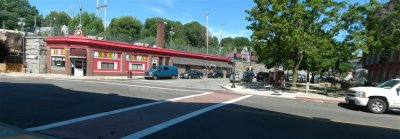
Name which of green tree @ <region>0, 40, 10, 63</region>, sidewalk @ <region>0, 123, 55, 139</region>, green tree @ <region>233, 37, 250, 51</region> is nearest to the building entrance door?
green tree @ <region>0, 40, 10, 63</region>

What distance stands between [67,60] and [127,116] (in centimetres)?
3474

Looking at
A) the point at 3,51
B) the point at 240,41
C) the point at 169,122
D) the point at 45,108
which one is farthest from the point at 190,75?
the point at 240,41

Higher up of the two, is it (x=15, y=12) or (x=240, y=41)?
(x=15, y=12)

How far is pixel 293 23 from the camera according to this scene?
27969mm

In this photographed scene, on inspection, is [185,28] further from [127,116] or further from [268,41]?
[127,116]

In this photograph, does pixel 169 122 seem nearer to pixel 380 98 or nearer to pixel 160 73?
pixel 380 98

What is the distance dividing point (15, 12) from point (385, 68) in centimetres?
12459

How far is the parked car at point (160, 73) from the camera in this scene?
1756 inches

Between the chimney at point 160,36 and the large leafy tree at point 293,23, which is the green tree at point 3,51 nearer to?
the chimney at point 160,36

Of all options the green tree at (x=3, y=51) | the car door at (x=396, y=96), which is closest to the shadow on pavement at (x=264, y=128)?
the car door at (x=396, y=96)

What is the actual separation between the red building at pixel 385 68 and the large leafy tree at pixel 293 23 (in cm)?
602

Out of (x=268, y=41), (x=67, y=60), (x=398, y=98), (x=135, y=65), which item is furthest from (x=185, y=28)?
(x=398, y=98)

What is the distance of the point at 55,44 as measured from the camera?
45.1 m

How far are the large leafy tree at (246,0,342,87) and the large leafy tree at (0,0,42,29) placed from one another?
107 metres
